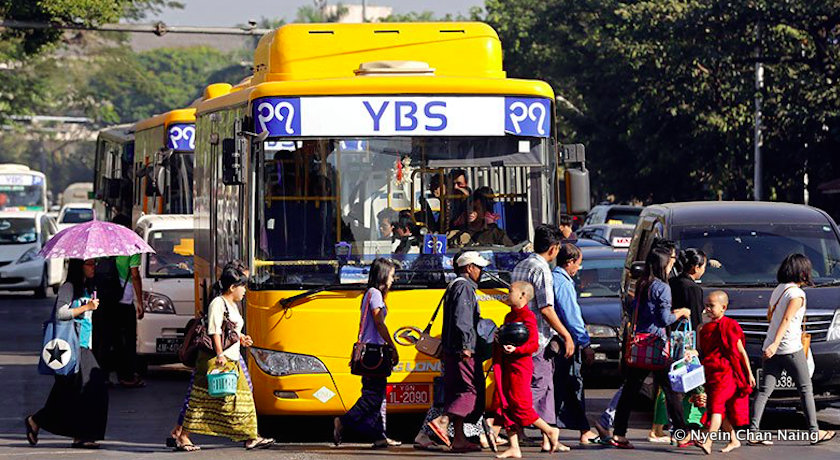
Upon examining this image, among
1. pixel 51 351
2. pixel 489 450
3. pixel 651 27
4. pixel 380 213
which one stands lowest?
pixel 489 450

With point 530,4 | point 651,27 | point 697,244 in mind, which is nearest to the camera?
point 697,244

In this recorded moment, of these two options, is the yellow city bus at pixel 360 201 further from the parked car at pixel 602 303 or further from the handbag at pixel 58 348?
the parked car at pixel 602 303

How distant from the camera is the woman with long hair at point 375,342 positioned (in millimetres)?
11195

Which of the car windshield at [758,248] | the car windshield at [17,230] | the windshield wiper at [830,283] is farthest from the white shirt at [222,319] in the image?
the car windshield at [17,230]

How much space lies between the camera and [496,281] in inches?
464

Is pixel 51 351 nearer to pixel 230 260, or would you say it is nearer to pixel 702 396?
pixel 230 260

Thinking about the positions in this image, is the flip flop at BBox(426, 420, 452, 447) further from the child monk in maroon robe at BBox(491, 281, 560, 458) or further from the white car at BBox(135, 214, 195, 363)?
the white car at BBox(135, 214, 195, 363)

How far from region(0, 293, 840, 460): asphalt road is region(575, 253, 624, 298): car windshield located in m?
1.57

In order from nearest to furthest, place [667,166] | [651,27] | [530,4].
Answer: [651,27] < [667,166] < [530,4]

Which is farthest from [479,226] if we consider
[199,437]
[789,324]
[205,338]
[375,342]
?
[199,437]

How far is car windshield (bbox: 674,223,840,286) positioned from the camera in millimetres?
13594

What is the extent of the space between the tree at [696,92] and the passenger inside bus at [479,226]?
25.5 m

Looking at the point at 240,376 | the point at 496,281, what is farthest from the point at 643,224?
the point at 240,376

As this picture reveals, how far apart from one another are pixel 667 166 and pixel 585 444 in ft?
111
